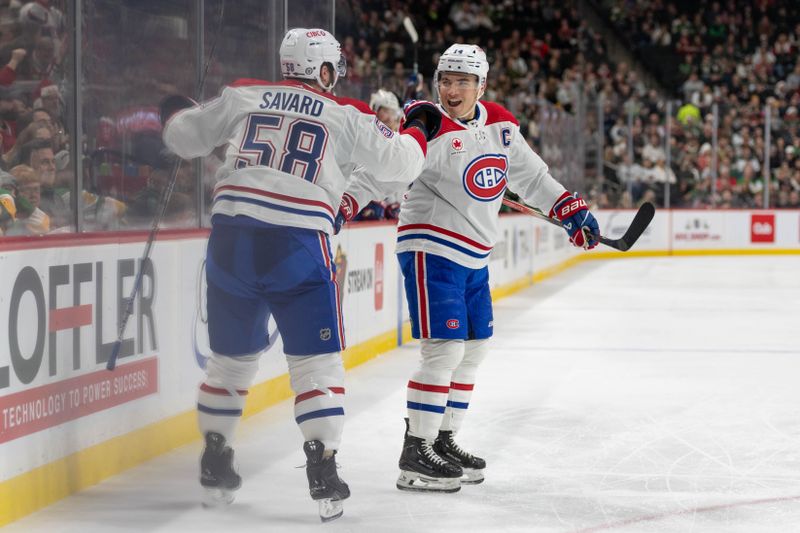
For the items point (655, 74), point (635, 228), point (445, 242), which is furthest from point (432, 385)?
point (655, 74)

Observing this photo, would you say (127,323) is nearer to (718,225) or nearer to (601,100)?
(601,100)

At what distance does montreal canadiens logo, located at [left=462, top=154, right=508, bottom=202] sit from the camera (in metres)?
4.32

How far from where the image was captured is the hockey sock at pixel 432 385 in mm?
4262

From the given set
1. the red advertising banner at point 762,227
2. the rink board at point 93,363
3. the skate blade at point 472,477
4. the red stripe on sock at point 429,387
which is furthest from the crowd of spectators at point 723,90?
the red stripe on sock at point 429,387

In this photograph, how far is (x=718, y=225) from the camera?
19.8 metres

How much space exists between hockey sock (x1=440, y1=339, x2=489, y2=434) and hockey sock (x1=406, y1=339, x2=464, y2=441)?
17cm

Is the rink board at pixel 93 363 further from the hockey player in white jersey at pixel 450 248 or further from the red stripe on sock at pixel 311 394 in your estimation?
the hockey player in white jersey at pixel 450 248

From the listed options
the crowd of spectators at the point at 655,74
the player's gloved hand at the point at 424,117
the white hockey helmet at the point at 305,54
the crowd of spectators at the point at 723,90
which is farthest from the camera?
the crowd of spectators at the point at 723,90

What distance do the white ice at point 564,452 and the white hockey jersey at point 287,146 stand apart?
1.00 m

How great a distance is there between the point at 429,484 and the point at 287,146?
1330 mm

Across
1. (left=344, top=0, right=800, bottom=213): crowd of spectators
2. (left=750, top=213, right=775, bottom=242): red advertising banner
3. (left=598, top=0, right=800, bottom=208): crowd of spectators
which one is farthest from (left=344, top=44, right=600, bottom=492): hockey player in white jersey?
(left=750, top=213, right=775, bottom=242): red advertising banner

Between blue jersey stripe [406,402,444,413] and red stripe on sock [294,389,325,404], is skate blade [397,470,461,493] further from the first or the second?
red stripe on sock [294,389,325,404]

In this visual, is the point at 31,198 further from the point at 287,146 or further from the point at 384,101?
the point at 384,101

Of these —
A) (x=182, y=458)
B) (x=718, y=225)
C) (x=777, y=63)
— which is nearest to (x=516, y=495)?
(x=182, y=458)
